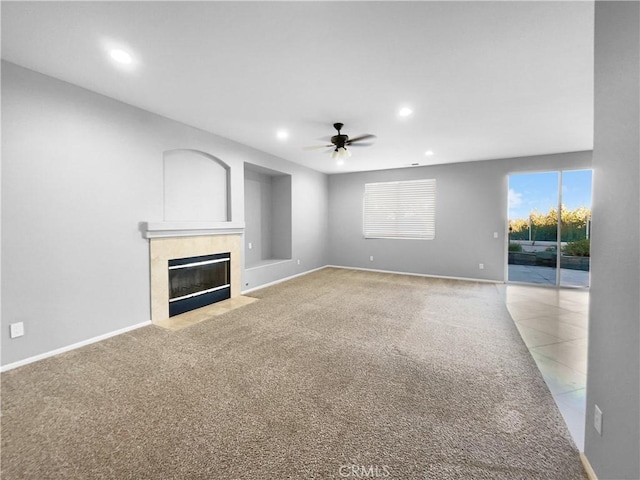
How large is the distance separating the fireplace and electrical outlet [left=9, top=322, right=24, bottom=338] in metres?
1.51

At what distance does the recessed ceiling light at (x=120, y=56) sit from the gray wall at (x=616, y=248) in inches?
129

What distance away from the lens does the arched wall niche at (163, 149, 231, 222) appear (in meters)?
4.00

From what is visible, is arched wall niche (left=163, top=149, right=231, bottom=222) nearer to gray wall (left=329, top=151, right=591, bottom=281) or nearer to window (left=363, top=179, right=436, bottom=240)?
gray wall (left=329, top=151, right=591, bottom=281)

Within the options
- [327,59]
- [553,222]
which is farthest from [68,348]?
[553,222]

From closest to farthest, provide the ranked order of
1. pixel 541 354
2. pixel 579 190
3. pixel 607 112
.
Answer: pixel 607 112 < pixel 541 354 < pixel 579 190

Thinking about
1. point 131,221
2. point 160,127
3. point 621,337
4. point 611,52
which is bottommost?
point 621,337

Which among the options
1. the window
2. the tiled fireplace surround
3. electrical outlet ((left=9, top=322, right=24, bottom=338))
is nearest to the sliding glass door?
the window

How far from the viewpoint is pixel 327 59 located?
2.41m

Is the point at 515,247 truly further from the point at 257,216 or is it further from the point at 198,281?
the point at 198,281

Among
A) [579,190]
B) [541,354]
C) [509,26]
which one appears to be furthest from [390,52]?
[579,190]

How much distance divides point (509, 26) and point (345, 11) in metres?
1.22

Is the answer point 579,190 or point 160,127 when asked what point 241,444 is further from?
point 579,190

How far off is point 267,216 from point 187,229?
282cm

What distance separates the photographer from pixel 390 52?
7.57 feet
